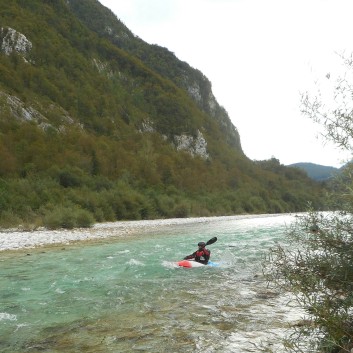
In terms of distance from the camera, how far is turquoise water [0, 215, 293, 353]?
19.6ft

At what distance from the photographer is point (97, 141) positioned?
59.9m

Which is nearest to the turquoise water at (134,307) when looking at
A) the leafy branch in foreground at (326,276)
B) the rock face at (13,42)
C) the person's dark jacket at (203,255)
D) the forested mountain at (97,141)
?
the person's dark jacket at (203,255)

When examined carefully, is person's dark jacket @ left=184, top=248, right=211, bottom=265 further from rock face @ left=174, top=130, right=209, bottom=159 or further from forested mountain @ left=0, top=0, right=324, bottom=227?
rock face @ left=174, top=130, right=209, bottom=159

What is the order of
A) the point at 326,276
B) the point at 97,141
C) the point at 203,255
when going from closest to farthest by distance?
the point at 326,276
the point at 203,255
the point at 97,141

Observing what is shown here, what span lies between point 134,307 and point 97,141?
176 feet

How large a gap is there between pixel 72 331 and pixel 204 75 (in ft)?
512

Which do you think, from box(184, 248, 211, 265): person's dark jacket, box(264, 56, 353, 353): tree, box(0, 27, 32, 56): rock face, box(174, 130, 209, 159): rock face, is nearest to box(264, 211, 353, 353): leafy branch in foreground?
box(264, 56, 353, 353): tree

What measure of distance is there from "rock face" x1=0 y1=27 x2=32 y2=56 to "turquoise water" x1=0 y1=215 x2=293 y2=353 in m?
58.3

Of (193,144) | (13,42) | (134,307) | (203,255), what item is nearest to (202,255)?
(203,255)

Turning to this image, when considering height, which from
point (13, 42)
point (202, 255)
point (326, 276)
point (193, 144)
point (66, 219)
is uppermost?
point (13, 42)

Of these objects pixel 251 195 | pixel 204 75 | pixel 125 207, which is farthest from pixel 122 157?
pixel 204 75

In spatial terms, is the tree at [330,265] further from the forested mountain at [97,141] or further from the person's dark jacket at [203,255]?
the person's dark jacket at [203,255]

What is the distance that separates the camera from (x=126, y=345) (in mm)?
5844

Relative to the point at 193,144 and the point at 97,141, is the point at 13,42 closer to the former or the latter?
the point at 97,141
